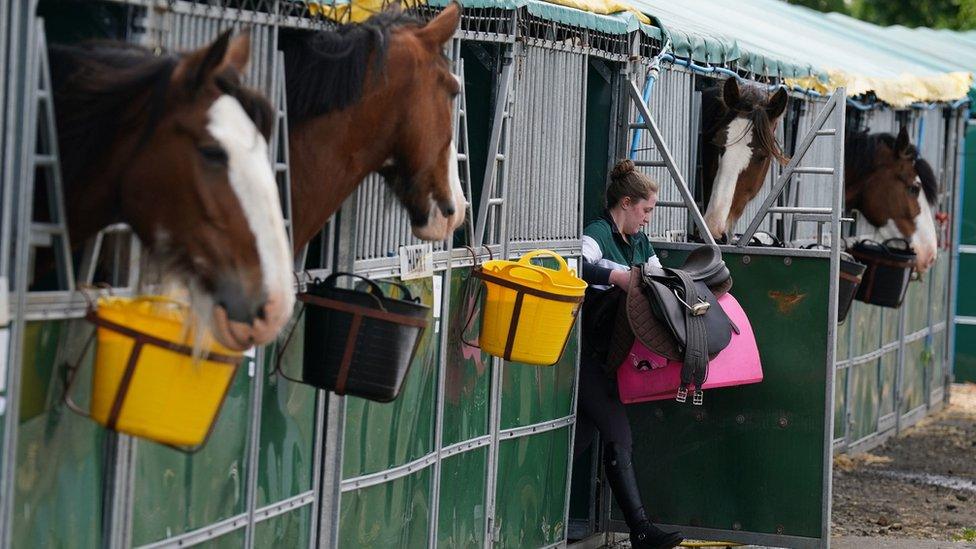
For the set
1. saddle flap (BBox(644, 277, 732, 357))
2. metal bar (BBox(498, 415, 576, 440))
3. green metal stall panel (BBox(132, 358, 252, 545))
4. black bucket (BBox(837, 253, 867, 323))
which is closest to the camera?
green metal stall panel (BBox(132, 358, 252, 545))

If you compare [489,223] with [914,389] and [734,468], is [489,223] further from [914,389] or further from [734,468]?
[914,389]

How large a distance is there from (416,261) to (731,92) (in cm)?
289

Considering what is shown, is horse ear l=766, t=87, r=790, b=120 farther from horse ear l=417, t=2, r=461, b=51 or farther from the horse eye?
the horse eye

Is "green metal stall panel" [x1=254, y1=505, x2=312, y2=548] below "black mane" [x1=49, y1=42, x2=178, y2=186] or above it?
below

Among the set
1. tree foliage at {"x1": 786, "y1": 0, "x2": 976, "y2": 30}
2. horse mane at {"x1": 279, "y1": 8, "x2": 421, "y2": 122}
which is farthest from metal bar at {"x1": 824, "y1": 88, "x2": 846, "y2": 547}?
tree foliage at {"x1": 786, "y1": 0, "x2": 976, "y2": 30}

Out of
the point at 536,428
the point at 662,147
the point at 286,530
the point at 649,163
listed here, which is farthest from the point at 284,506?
the point at 649,163

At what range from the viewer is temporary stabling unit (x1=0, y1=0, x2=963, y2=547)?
335 centimetres

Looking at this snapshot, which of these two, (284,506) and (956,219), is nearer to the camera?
(284,506)

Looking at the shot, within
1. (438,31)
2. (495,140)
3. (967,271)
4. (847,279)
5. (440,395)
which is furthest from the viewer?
(967,271)

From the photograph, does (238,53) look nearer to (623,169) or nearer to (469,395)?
(469,395)

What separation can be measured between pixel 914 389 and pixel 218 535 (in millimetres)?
8866

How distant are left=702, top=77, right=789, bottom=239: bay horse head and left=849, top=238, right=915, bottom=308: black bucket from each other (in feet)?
5.62

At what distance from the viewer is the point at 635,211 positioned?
6.16m

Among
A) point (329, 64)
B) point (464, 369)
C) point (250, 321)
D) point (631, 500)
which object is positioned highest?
point (329, 64)
